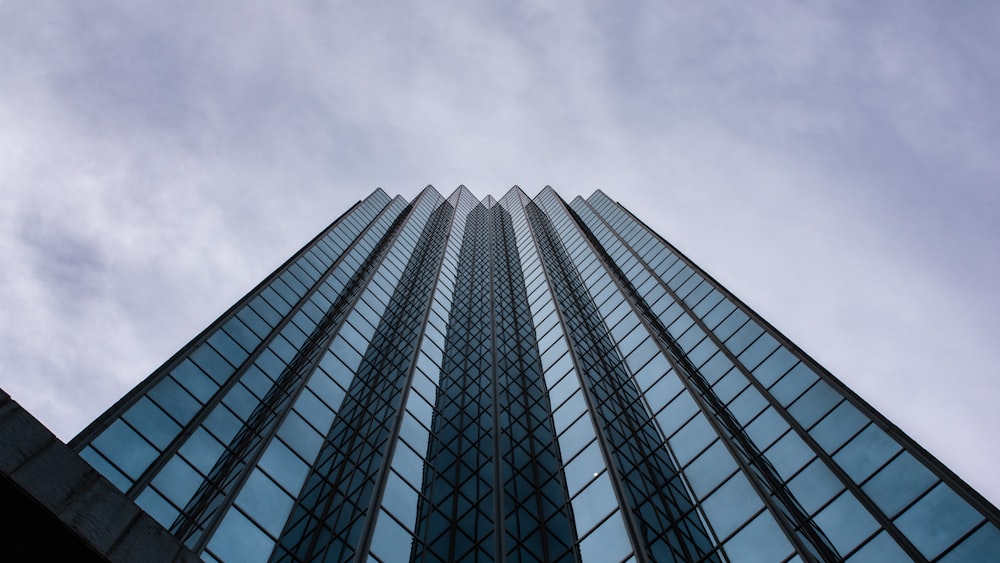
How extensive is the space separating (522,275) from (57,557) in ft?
187

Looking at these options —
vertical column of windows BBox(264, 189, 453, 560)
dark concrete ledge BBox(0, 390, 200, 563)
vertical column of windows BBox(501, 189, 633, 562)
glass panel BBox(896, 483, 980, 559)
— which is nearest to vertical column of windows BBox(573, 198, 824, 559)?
glass panel BBox(896, 483, 980, 559)

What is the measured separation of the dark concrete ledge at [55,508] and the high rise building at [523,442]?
1274cm

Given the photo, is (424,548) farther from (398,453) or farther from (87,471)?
(87,471)

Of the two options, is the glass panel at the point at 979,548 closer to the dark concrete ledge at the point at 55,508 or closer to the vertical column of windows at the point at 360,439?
the vertical column of windows at the point at 360,439

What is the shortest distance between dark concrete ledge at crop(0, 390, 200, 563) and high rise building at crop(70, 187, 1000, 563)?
12.7m

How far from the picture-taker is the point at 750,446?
101 feet

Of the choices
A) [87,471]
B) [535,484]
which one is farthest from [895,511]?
[87,471]

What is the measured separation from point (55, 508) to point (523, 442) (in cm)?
2710

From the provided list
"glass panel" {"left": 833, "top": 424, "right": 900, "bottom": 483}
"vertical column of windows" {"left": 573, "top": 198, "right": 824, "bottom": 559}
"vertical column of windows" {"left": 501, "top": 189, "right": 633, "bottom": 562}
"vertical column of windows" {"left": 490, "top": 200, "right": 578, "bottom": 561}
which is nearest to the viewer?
"vertical column of windows" {"left": 573, "top": 198, "right": 824, "bottom": 559}

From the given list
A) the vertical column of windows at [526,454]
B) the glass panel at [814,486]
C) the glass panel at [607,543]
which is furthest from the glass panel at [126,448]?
the glass panel at [814,486]

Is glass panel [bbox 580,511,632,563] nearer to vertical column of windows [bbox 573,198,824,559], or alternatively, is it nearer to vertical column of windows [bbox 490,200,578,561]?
vertical column of windows [bbox 490,200,578,561]

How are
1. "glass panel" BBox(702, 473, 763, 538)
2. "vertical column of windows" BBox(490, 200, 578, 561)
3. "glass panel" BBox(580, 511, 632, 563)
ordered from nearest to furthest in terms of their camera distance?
"glass panel" BBox(580, 511, 632, 563) → "glass panel" BBox(702, 473, 763, 538) → "vertical column of windows" BBox(490, 200, 578, 561)

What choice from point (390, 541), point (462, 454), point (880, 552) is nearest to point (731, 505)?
point (880, 552)

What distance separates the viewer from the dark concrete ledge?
10438mm
